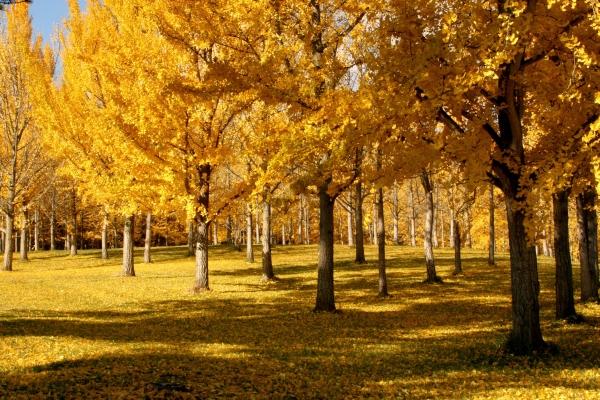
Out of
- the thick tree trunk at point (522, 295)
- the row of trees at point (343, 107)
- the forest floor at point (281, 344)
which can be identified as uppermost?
the row of trees at point (343, 107)

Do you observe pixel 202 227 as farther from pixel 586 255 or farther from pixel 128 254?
pixel 586 255

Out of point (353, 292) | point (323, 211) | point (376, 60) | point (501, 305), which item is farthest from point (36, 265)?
point (376, 60)

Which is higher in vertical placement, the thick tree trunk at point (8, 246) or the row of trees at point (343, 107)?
the row of trees at point (343, 107)

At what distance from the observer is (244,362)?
8.92m

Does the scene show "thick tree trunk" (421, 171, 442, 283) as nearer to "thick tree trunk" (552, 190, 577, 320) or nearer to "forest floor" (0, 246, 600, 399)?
"forest floor" (0, 246, 600, 399)

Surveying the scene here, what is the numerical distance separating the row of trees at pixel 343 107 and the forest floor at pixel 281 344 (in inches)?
45.8

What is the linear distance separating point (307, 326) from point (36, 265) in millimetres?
26325

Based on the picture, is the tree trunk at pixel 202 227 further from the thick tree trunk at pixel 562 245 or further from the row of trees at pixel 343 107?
the thick tree trunk at pixel 562 245

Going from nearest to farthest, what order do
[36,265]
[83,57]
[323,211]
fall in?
[323,211], [83,57], [36,265]

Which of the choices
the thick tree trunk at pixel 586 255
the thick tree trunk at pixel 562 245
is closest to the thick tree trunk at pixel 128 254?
the thick tree trunk at pixel 586 255

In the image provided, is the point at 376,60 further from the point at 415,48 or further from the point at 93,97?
the point at 93,97

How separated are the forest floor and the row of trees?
3.82 feet

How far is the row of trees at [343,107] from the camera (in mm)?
8117

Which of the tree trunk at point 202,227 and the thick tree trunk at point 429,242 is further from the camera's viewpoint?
the thick tree trunk at point 429,242
